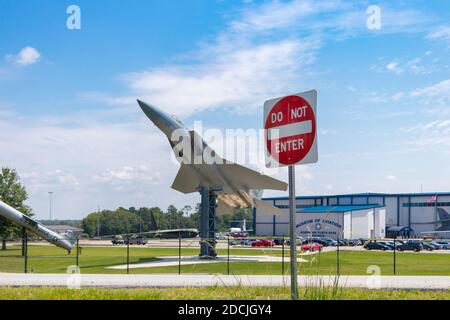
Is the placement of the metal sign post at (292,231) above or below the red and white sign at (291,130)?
below

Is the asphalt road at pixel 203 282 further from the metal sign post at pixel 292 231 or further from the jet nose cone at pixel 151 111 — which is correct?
the jet nose cone at pixel 151 111

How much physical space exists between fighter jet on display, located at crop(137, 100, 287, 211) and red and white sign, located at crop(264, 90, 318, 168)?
910 inches

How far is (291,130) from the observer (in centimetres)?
599

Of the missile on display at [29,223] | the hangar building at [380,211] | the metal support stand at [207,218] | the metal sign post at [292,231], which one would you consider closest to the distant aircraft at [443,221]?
the hangar building at [380,211]

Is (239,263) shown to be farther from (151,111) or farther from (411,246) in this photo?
(411,246)

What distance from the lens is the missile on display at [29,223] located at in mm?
34781

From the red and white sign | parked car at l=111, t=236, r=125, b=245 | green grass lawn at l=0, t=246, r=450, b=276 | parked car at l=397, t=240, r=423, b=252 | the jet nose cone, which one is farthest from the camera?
parked car at l=111, t=236, r=125, b=245

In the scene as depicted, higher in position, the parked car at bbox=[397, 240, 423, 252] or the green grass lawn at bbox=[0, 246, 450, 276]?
the green grass lawn at bbox=[0, 246, 450, 276]

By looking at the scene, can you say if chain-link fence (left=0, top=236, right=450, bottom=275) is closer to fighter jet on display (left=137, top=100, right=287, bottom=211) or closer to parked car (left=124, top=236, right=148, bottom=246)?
fighter jet on display (left=137, top=100, right=287, bottom=211)

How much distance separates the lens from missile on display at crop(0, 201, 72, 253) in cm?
3478

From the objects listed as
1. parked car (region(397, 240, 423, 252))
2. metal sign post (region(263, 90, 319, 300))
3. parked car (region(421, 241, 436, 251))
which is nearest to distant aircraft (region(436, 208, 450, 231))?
parked car (region(421, 241, 436, 251))

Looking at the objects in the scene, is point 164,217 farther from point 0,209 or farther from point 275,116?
point 275,116

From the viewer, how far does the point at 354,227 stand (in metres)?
82.1

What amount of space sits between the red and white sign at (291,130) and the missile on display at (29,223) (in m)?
32.4
